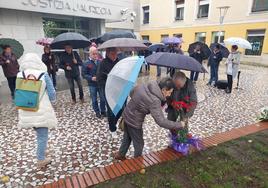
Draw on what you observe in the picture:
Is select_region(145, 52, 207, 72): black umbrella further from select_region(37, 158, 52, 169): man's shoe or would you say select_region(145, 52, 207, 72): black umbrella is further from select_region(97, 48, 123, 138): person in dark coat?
select_region(37, 158, 52, 169): man's shoe

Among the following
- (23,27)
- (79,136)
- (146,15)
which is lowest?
(79,136)

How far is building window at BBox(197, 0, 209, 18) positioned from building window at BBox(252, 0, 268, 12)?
14.6 ft

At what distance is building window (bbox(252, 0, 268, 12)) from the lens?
54.7ft

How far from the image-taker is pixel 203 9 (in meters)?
21.1

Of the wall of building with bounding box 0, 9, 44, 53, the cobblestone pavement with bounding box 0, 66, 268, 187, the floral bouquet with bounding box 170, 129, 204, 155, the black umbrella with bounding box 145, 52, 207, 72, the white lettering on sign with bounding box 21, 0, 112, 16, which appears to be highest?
the white lettering on sign with bounding box 21, 0, 112, 16

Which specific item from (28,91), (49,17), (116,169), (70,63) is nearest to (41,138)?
(28,91)

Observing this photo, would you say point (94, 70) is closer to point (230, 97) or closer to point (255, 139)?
point (255, 139)

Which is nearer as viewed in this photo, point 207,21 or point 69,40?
point 69,40

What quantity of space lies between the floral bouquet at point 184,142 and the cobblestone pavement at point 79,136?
2.40 feet

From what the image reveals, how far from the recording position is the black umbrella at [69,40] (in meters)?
5.44

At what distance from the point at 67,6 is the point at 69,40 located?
6.13 metres

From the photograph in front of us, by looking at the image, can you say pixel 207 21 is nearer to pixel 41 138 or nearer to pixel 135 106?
pixel 135 106

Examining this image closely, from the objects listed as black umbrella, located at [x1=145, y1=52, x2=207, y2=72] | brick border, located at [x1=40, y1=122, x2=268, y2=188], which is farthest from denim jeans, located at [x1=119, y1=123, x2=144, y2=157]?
black umbrella, located at [x1=145, y1=52, x2=207, y2=72]

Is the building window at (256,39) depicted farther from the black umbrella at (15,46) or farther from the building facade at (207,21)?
the black umbrella at (15,46)
